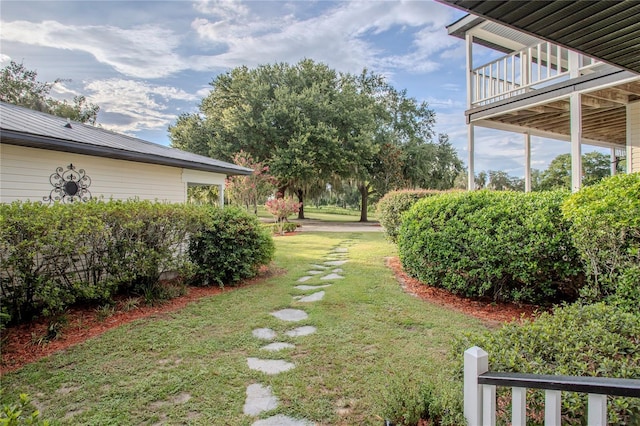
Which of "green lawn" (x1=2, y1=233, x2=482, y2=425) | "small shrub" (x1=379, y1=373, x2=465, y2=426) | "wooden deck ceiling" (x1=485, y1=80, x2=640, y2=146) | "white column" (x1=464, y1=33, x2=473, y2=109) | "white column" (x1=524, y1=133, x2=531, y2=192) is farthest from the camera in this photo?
"white column" (x1=524, y1=133, x2=531, y2=192)

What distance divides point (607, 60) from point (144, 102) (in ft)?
45.0

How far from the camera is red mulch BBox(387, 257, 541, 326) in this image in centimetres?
415

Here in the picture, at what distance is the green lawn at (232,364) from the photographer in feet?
7.31

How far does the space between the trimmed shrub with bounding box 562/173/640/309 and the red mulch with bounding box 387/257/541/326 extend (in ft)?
2.55

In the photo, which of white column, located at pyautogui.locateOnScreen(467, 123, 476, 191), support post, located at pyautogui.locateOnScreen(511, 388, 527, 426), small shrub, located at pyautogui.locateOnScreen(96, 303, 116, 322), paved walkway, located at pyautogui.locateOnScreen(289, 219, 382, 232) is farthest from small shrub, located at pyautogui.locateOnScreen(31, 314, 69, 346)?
paved walkway, located at pyautogui.locateOnScreen(289, 219, 382, 232)

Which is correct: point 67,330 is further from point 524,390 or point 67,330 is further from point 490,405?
point 524,390

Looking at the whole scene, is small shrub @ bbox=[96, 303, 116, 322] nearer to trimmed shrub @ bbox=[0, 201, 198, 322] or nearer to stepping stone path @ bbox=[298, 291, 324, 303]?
trimmed shrub @ bbox=[0, 201, 198, 322]

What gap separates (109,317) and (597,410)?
186 inches

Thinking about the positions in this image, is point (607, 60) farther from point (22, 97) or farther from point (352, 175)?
point (22, 97)

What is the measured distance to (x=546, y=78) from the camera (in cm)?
665

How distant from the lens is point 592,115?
315 inches

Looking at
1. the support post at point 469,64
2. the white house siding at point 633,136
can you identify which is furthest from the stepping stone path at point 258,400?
the white house siding at point 633,136

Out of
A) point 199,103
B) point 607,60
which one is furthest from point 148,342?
point 199,103

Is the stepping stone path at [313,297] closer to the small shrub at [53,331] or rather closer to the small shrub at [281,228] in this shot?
the small shrub at [53,331]
